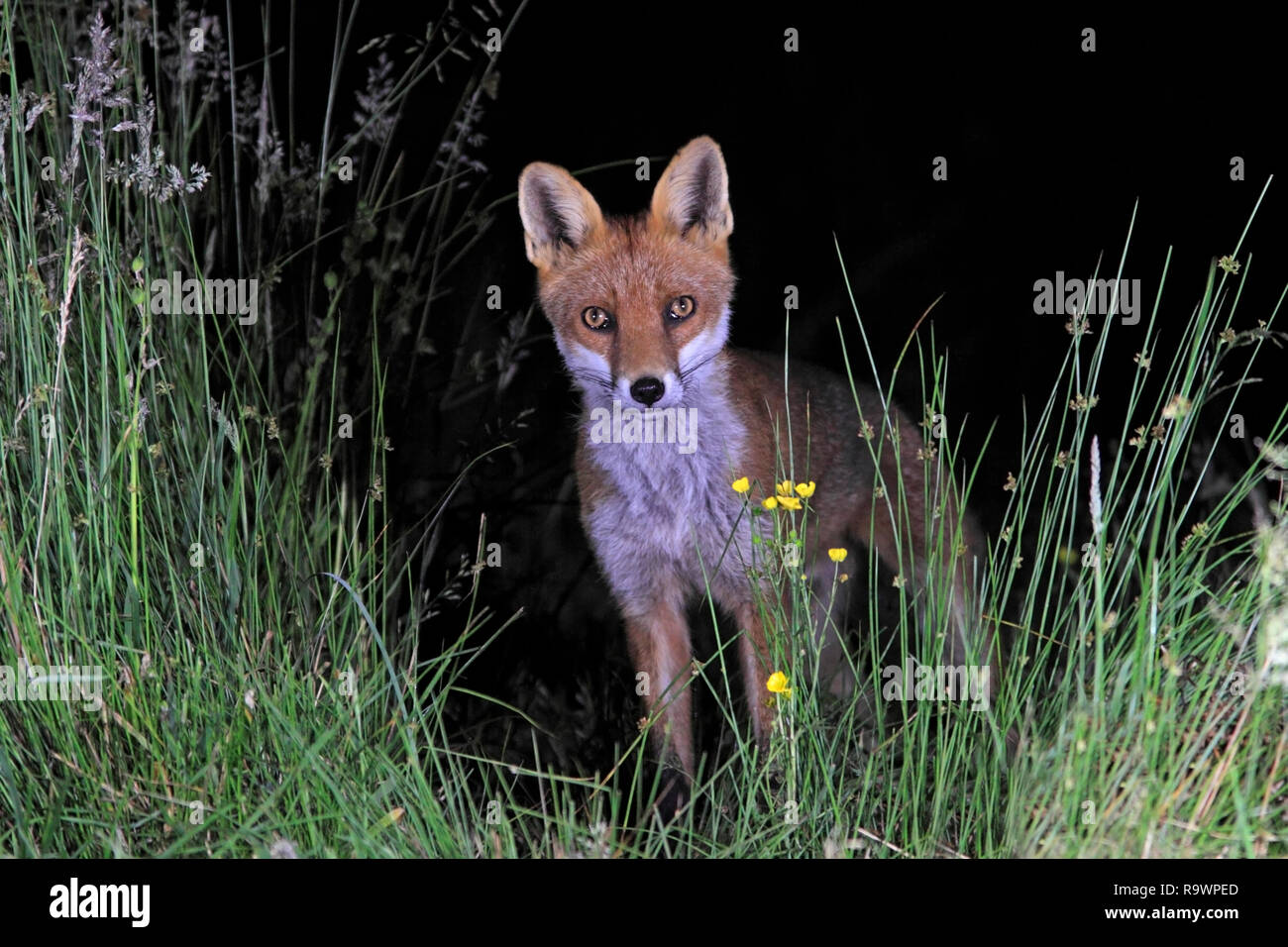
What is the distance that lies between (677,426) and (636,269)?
0.60 m

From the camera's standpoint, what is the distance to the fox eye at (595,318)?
4082 mm

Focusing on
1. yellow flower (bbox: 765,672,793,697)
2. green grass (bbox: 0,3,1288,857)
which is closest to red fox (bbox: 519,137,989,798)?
green grass (bbox: 0,3,1288,857)

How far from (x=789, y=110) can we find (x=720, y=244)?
1.76 ft

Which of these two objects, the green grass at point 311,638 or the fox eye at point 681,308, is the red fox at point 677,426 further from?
the green grass at point 311,638

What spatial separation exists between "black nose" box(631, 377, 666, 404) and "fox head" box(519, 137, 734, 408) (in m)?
0.15

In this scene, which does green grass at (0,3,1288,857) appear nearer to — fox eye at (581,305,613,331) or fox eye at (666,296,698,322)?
fox eye at (581,305,613,331)

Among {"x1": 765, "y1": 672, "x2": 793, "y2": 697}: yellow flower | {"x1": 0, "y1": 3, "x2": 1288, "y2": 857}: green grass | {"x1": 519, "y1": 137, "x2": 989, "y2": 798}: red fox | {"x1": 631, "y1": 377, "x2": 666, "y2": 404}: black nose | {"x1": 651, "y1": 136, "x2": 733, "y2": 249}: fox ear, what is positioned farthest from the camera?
{"x1": 519, "y1": 137, "x2": 989, "y2": 798}: red fox

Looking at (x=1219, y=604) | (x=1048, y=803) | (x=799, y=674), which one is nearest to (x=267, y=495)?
(x=799, y=674)

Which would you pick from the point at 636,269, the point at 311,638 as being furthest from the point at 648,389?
the point at 311,638

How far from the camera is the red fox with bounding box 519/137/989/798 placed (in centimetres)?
403

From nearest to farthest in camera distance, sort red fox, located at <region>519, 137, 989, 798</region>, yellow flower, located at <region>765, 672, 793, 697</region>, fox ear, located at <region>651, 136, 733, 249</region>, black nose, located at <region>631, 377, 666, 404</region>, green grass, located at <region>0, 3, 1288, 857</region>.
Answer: green grass, located at <region>0, 3, 1288, 857</region> → yellow flower, located at <region>765, 672, 793, 697</region> → black nose, located at <region>631, 377, 666, 404</region> → fox ear, located at <region>651, 136, 733, 249</region> → red fox, located at <region>519, 137, 989, 798</region>

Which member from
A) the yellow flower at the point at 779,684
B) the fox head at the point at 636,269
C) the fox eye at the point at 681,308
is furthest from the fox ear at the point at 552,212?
the yellow flower at the point at 779,684

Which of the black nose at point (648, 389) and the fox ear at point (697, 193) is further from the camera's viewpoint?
the fox ear at point (697, 193)

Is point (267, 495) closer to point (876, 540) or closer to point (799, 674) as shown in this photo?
point (799, 674)
